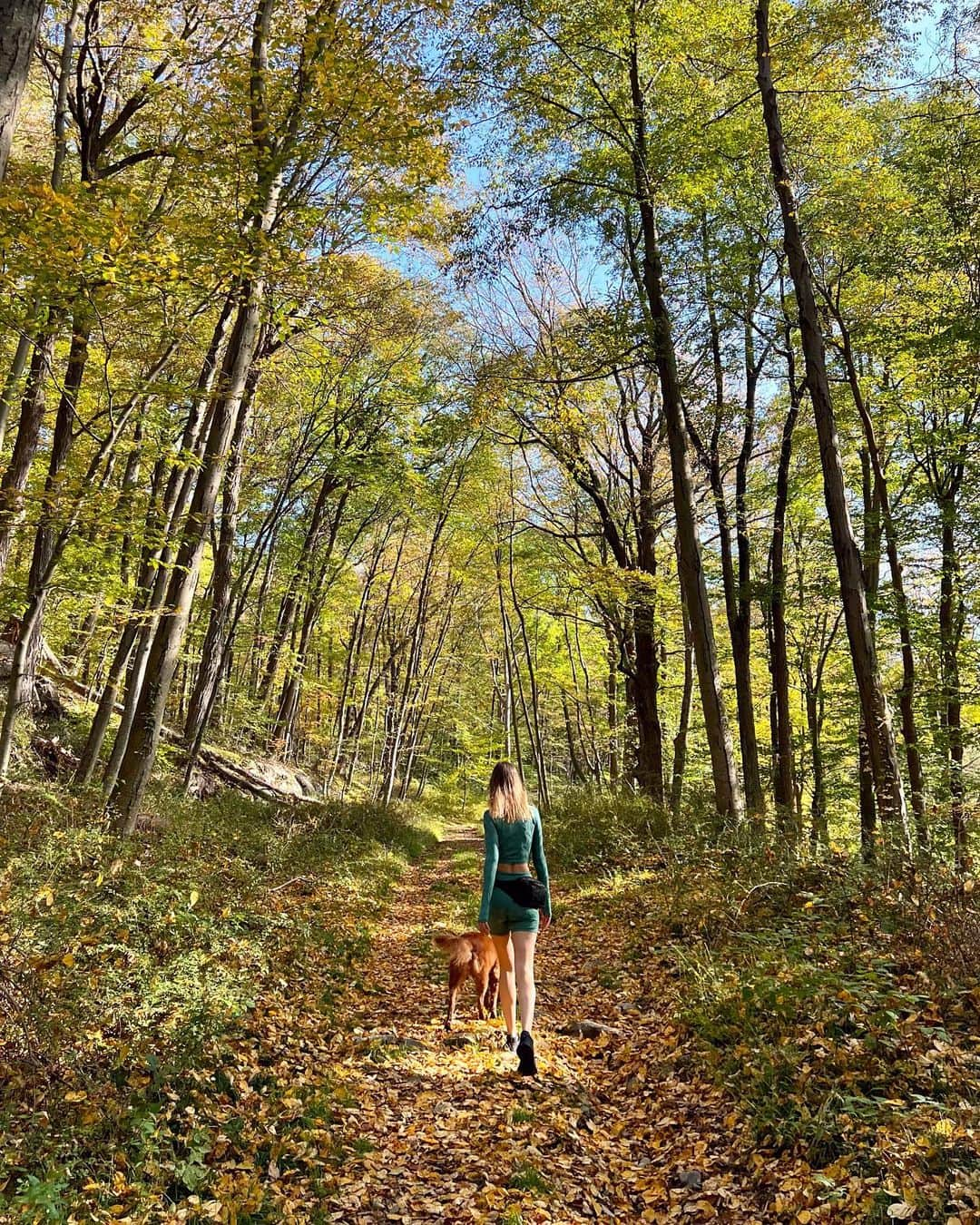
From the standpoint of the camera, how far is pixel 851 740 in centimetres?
1553

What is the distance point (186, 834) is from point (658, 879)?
20.5 feet

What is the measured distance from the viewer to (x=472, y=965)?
18.9ft

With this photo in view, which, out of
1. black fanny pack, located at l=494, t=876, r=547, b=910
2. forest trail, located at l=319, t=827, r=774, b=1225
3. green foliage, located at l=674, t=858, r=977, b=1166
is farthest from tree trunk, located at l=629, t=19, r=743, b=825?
black fanny pack, located at l=494, t=876, r=547, b=910

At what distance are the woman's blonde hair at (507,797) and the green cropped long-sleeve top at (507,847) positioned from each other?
0.15 ft

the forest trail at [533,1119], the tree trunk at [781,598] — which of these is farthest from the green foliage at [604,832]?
the forest trail at [533,1119]

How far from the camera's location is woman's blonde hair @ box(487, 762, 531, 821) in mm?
5180

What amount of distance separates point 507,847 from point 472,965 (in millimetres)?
1390

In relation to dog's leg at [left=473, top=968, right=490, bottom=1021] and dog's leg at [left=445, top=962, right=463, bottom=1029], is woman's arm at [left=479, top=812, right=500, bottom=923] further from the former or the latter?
dog's leg at [left=473, top=968, right=490, bottom=1021]

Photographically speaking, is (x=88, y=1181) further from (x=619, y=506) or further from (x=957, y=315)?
(x=619, y=506)

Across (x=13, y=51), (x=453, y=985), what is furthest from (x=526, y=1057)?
(x=13, y=51)

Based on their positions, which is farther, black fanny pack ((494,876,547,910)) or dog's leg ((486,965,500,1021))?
dog's leg ((486,965,500,1021))

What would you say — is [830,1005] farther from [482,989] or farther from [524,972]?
[482,989]

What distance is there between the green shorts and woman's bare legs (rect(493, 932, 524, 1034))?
111 millimetres

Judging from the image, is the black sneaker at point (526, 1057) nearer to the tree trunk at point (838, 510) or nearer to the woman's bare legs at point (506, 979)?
the woman's bare legs at point (506, 979)
